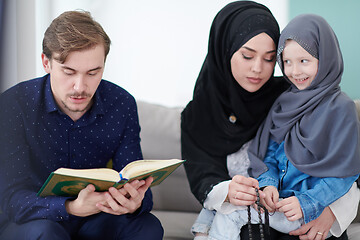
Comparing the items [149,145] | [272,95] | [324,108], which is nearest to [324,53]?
[324,108]

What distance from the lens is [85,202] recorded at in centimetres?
131

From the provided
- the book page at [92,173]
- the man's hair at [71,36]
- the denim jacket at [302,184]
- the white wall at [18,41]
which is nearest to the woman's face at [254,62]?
the denim jacket at [302,184]

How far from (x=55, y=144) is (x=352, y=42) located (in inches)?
64.5

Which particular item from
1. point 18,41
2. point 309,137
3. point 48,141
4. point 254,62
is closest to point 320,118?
point 309,137

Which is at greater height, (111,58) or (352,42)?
(352,42)

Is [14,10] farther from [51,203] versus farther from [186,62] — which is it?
[51,203]

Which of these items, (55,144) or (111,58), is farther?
(111,58)

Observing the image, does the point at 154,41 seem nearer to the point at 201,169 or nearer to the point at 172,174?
the point at 172,174

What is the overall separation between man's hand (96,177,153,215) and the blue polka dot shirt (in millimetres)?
122

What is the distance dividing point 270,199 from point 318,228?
0.60 ft

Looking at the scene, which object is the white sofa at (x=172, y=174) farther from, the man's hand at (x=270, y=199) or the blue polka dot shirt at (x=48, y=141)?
the man's hand at (x=270, y=199)

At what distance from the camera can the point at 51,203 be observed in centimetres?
136

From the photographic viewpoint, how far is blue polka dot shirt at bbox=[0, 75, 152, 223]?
1.39m

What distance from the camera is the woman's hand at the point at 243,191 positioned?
1476mm
